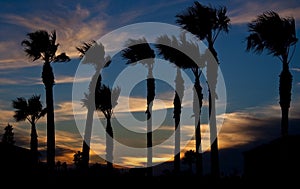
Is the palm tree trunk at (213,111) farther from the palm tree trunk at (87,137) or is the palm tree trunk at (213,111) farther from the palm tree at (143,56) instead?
the palm tree trunk at (87,137)

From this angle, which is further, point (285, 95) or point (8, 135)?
point (8, 135)

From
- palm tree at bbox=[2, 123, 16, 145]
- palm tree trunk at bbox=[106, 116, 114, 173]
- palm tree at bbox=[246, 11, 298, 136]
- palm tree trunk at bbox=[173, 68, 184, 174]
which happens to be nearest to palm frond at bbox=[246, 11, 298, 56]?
palm tree at bbox=[246, 11, 298, 136]

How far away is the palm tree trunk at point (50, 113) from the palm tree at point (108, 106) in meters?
10.00

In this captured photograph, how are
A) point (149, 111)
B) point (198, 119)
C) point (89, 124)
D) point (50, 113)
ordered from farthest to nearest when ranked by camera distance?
1. point (89, 124)
2. point (149, 111)
3. point (198, 119)
4. point (50, 113)

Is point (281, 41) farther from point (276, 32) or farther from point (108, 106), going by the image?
point (108, 106)

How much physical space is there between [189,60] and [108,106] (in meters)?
13.6

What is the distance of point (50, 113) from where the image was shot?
31344 mm

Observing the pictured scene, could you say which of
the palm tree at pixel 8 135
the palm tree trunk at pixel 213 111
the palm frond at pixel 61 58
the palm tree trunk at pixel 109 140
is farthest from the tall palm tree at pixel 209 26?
the palm tree at pixel 8 135

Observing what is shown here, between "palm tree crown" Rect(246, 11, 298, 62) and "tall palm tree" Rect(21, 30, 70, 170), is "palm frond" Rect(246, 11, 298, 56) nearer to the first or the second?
"palm tree crown" Rect(246, 11, 298, 62)

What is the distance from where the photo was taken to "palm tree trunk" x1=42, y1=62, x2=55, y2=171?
3098 cm

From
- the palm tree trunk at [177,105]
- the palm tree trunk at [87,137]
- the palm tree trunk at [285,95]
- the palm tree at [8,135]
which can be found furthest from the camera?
the palm tree at [8,135]

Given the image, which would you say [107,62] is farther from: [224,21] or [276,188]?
[276,188]

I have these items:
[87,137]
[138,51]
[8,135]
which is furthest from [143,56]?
[8,135]

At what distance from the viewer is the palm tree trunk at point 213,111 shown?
86.2 ft
